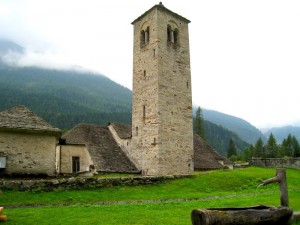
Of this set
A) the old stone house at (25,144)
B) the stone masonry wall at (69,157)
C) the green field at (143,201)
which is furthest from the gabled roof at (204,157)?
the old stone house at (25,144)

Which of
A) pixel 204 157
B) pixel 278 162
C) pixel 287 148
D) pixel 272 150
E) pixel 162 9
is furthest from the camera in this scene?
pixel 287 148

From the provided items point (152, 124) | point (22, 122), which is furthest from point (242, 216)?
point (152, 124)

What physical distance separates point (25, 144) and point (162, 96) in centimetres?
1280

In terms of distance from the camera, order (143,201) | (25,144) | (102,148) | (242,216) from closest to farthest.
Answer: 1. (242,216)
2. (143,201)
3. (25,144)
4. (102,148)

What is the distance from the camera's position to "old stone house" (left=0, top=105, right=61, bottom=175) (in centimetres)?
2077

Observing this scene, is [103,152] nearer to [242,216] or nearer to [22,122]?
[22,122]

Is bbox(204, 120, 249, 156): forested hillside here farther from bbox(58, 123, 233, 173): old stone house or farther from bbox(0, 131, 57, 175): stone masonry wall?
bbox(0, 131, 57, 175): stone masonry wall

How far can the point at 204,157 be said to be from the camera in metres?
35.8

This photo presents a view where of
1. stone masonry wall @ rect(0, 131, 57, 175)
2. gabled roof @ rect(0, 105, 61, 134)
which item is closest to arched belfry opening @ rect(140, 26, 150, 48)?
gabled roof @ rect(0, 105, 61, 134)

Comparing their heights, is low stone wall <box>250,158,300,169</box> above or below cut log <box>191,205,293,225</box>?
above

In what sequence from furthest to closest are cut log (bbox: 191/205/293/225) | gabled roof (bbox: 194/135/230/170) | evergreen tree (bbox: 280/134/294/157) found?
evergreen tree (bbox: 280/134/294/157) < gabled roof (bbox: 194/135/230/170) < cut log (bbox: 191/205/293/225)

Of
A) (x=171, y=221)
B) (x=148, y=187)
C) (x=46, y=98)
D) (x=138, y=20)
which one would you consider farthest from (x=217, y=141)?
(x=171, y=221)

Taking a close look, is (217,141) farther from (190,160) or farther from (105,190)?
(105,190)

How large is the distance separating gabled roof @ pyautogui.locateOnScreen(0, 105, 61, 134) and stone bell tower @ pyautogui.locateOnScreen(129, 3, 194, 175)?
10047mm
